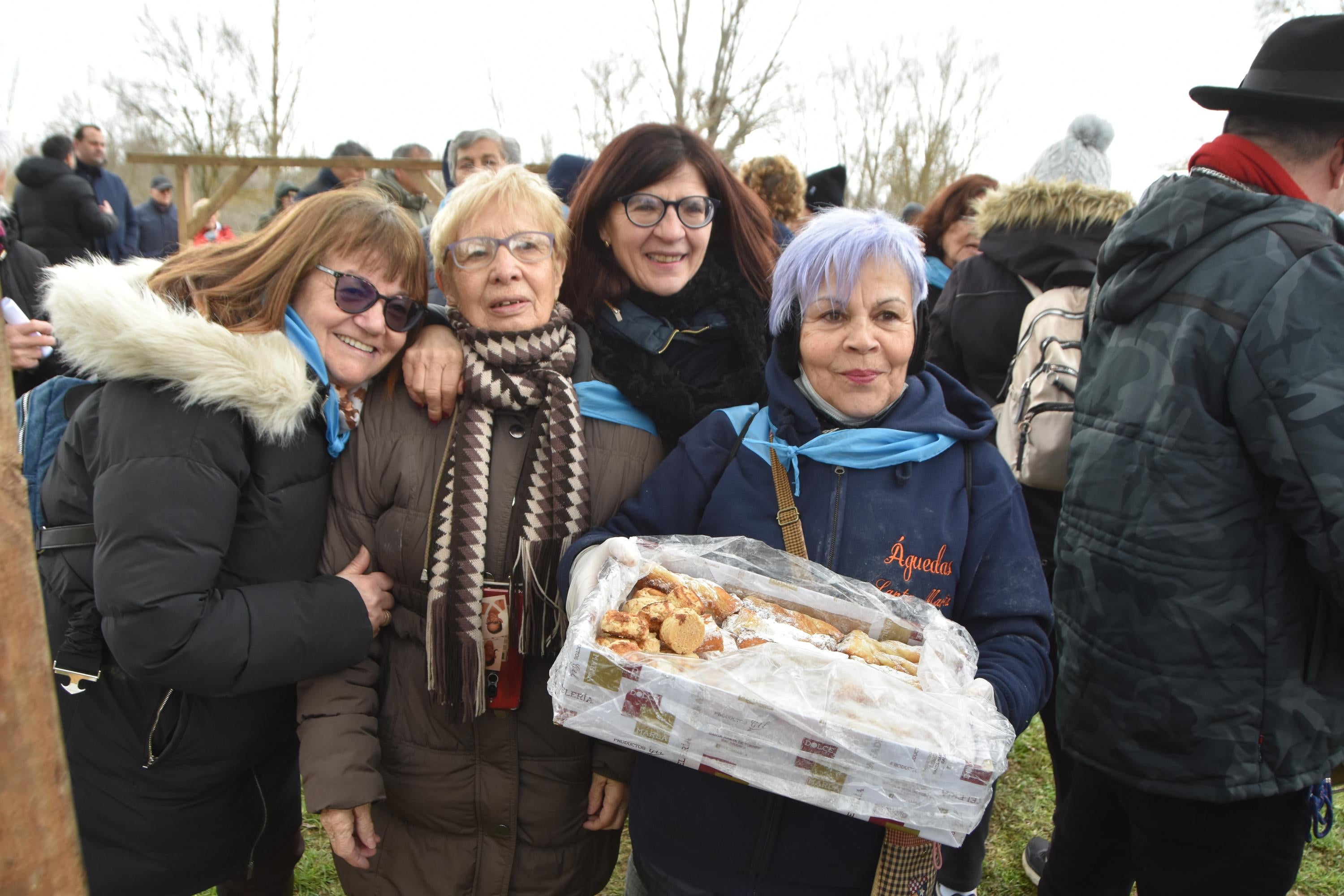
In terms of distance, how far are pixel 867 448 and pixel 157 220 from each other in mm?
12081

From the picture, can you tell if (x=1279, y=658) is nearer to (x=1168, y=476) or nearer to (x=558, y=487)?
(x=1168, y=476)

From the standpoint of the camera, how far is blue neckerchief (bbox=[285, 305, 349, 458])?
176cm

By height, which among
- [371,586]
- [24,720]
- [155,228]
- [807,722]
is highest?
[155,228]

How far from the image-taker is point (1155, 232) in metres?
1.82

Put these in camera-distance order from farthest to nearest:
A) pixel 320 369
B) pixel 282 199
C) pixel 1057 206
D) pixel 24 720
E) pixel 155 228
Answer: pixel 155 228, pixel 282 199, pixel 1057 206, pixel 320 369, pixel 24 720

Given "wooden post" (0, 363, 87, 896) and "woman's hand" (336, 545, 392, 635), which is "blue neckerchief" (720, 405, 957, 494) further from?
"wooden post" (0, 363, 87, 896)

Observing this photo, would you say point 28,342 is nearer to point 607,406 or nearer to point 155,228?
point 607,406

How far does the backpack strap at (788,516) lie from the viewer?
1718mm

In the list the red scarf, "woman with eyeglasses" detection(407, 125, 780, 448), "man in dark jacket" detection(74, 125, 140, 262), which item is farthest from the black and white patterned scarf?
"man in dark jacket" detection(74, 125, 140, 262)

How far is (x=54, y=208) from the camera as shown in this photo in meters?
7.17

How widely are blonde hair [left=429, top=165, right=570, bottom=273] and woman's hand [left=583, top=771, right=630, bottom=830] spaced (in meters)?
1.26

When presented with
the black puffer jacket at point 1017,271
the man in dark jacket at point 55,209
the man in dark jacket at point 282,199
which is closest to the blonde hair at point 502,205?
the black puffer jacket at point 1017,271

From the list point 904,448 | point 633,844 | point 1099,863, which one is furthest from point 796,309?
point 1099,863

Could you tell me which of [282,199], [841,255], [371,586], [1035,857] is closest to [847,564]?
[841,255]
